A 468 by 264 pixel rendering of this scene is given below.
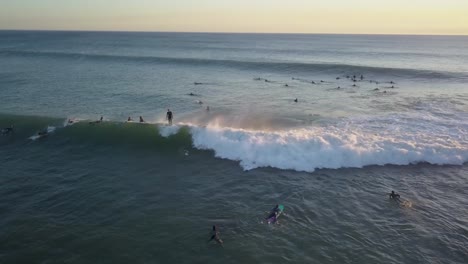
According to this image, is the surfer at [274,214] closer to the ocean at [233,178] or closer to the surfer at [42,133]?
the ocean at [233,178]

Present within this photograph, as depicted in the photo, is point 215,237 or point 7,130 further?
point 7,130

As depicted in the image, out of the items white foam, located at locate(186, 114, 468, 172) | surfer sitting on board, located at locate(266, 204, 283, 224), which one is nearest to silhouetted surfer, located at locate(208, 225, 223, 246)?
surfer sitting on board, located at locate(266, 204, 283, 224)

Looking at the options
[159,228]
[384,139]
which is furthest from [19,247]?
[384,139]

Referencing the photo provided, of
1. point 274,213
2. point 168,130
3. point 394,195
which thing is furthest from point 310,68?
point 274,213

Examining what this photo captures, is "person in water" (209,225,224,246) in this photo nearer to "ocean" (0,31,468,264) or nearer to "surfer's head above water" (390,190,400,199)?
"ocean" (0,31,468,264)

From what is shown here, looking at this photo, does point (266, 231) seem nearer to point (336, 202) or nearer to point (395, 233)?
point (336, 202)

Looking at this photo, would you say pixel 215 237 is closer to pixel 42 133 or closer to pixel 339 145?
pixel 339 145
